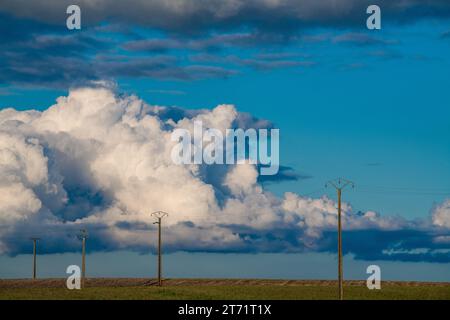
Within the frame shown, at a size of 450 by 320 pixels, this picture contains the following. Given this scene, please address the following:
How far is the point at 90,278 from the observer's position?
18012 cm

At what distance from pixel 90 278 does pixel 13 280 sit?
51.3 ft
